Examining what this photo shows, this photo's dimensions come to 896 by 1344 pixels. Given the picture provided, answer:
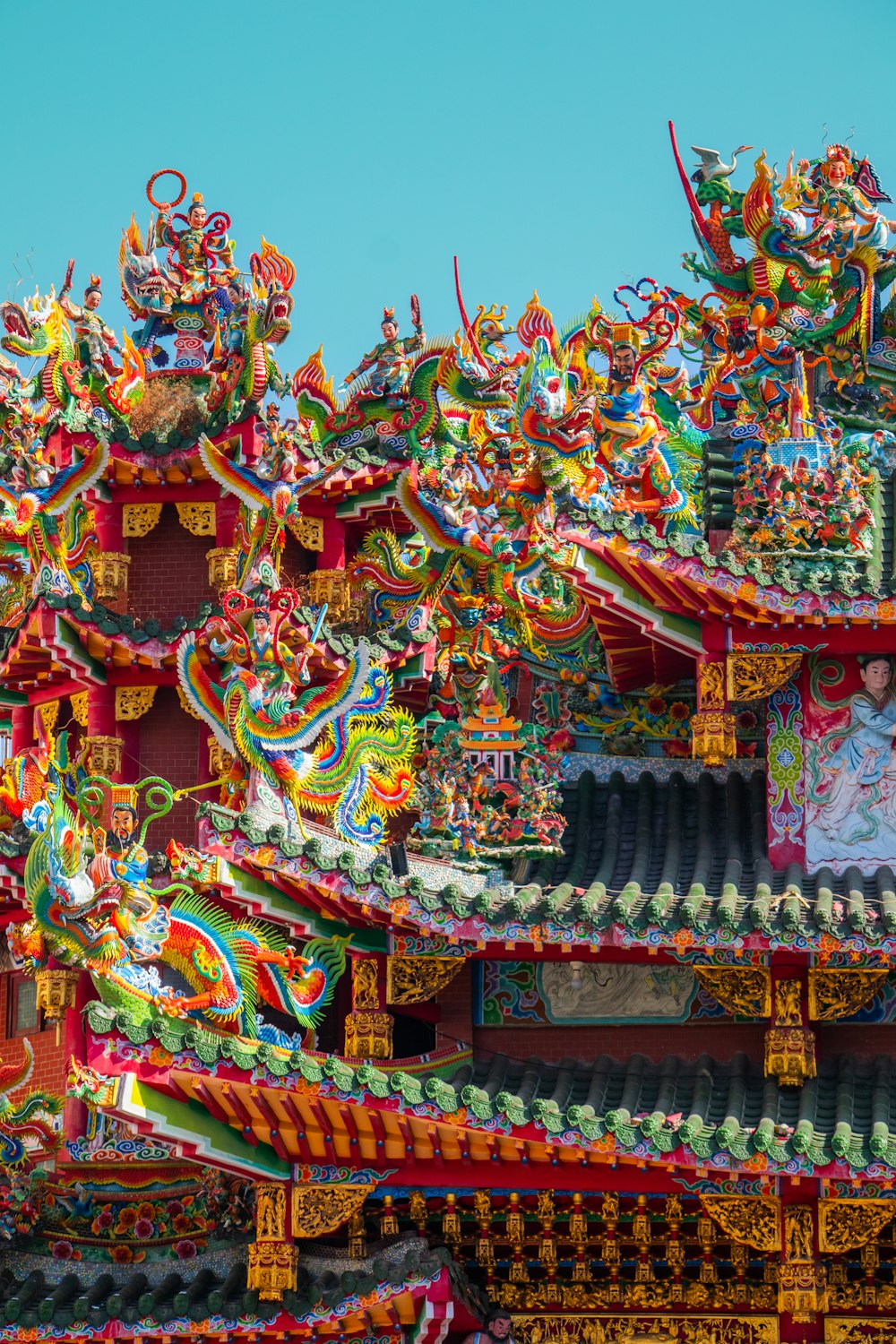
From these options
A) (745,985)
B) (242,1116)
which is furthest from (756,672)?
(242,1116)

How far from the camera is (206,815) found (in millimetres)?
21656

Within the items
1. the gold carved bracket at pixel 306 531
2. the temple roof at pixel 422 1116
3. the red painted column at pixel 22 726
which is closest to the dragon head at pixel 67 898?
the temple roof at pixel 422 1116

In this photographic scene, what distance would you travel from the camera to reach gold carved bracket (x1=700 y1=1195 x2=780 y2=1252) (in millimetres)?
21016

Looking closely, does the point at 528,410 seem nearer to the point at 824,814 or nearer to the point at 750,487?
the point at 750,487

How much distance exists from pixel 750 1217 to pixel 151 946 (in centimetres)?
493

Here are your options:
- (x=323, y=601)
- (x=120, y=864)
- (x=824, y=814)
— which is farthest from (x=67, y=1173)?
(x=824, y=814)

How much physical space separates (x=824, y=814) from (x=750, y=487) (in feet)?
9.01

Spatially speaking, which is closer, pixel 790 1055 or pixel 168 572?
pixel 790 1055

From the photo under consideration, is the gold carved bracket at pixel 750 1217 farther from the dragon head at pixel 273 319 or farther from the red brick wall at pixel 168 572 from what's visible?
the dragon head at pixel 273 319

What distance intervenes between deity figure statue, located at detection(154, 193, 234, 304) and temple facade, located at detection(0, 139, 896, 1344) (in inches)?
1.6

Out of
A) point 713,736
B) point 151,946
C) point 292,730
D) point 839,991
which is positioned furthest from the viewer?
point 713,736

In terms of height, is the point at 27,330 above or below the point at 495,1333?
above

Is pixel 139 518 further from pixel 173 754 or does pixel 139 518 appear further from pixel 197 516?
pixel 173 754

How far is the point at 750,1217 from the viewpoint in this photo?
829 inches
